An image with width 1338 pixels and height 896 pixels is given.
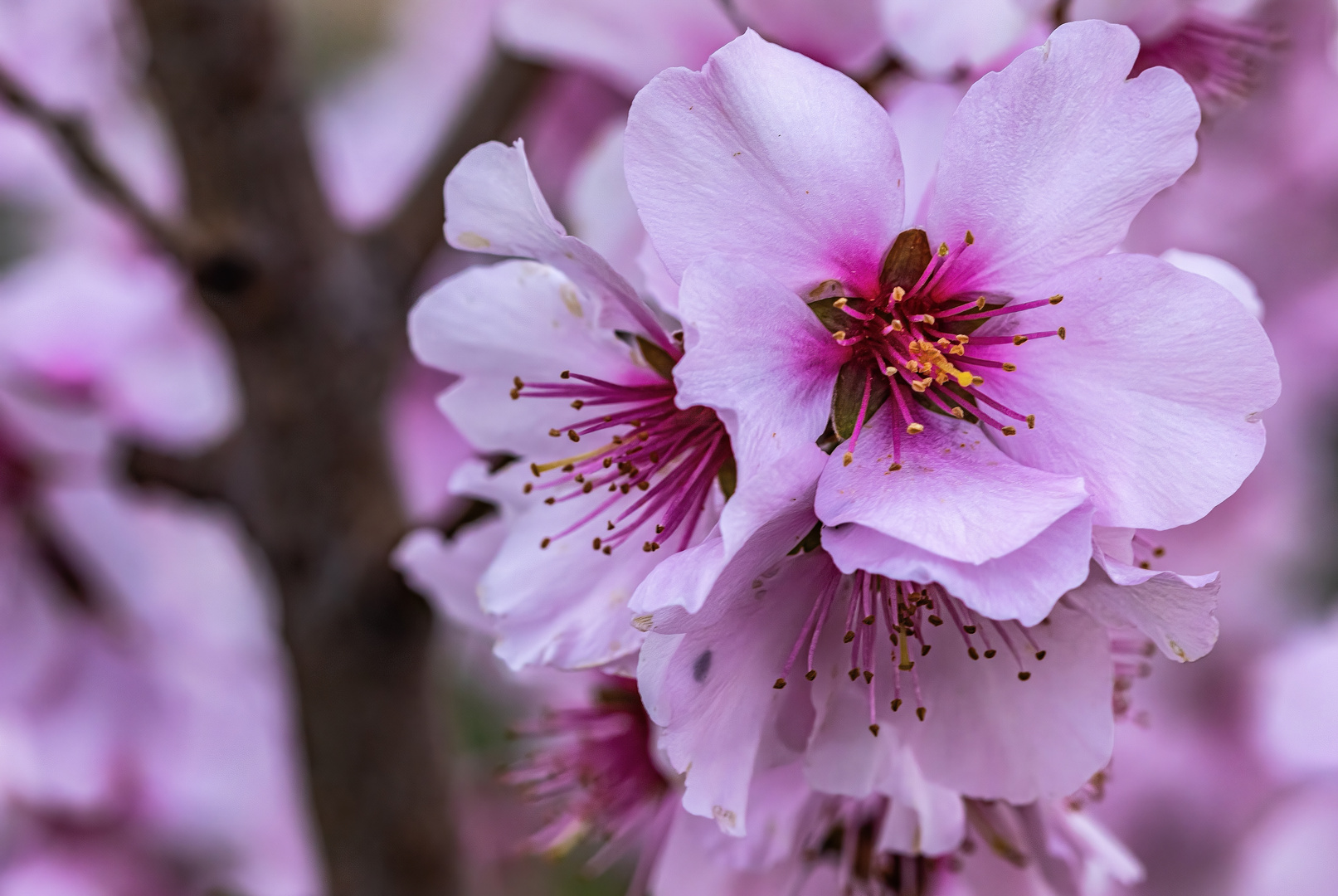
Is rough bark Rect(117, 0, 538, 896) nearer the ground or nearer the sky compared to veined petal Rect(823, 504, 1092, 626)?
nearer the ground

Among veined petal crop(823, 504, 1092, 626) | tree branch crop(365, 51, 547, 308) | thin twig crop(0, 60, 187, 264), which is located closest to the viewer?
veined petal crop(823, 504, 1092, 626)

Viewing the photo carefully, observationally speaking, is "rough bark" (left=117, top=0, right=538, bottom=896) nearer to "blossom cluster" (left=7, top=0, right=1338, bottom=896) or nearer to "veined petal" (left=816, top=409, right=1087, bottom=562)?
"blossom cluster" (left=7, top=0, right=1338, bottom=896)

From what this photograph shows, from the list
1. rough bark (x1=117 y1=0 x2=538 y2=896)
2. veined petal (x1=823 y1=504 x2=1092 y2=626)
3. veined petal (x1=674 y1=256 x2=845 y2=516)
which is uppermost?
veined petal (x1=674 y1=256 x2=845 y2=516)

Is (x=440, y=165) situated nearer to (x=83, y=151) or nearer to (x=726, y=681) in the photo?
(x=83, y=151)

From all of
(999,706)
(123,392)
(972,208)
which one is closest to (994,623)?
(999,706)

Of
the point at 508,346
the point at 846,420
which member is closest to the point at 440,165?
the point at 508,346

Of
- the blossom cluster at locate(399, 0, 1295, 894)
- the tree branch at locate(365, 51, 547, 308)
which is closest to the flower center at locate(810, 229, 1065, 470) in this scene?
the blossom cluster at locate(399, 0, 1295, 894)

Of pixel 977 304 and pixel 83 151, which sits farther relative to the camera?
pixel 83 151
